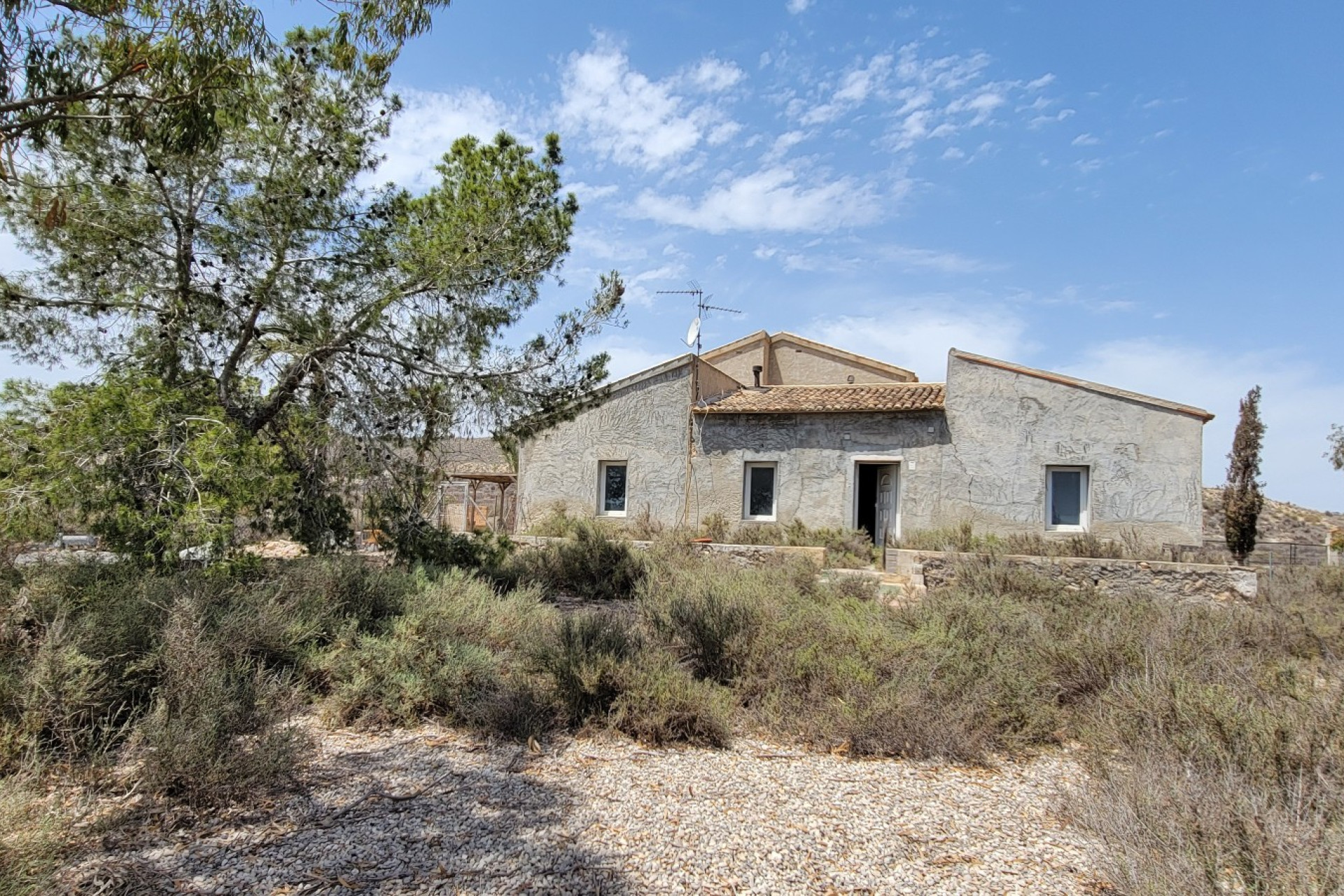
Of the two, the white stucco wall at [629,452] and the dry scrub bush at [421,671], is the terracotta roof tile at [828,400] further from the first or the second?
the dry scrub bush at [421,671]

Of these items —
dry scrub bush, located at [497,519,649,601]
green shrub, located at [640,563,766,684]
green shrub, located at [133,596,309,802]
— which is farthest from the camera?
dry scrub bush, located at [497,519,649,601]

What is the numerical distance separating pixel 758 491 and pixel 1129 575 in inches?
282

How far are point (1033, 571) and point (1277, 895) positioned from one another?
25.7 feet

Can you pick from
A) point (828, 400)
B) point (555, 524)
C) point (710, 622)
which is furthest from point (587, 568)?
point (828, 400)

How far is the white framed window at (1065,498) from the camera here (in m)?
13.6

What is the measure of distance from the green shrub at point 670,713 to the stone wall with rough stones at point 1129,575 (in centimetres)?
624

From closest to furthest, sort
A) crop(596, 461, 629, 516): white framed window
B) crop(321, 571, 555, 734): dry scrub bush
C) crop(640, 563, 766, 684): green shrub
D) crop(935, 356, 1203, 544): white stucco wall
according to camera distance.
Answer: crop(321, 571, 555, 734): dry scrub bush
crop(640, 563, 766, 684): green shrub
crop(935, 356, 1203, 544): white stucco wall
crop(596, 461, 629, 516): white framed window

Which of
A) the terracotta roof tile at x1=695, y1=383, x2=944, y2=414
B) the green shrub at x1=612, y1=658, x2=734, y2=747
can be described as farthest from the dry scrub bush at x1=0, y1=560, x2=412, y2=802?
the terracotta roof tile at x1=695, y1=383, x2=944, y2=414

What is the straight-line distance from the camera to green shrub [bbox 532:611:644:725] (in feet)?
16.5

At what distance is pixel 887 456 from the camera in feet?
48.1

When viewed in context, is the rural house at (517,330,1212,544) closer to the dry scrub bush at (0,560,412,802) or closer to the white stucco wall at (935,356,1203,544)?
the white stucco wall at (935,356,1203,544)

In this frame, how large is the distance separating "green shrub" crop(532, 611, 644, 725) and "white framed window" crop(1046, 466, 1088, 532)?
35.5 ft

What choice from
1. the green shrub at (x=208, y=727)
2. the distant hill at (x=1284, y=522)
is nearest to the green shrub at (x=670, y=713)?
the green shrub at (x=208, y=727)

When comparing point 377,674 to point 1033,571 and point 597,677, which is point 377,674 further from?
point 1033,571
